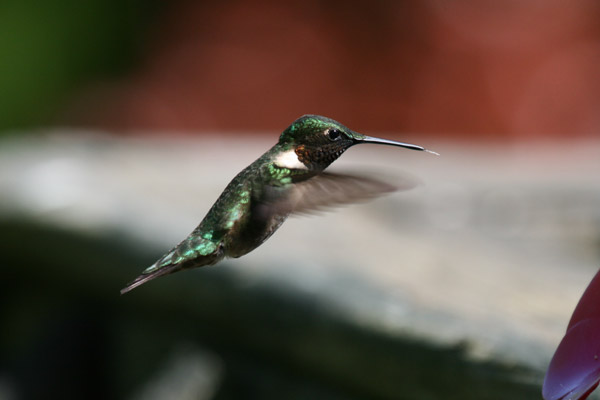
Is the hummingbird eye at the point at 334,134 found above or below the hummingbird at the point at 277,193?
above

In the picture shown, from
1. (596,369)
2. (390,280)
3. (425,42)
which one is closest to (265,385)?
(390,280)

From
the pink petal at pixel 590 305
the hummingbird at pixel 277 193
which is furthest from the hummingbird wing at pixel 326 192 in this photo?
the pink petal at pixel 590 305

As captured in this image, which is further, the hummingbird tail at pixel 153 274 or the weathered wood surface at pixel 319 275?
the weathered wood surface at pixel 319 275

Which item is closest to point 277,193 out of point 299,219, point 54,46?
point 299,219

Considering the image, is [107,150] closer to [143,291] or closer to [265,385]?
[143,291]

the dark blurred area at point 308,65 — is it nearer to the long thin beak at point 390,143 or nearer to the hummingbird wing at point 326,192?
the hummingbird wing at point 326,192

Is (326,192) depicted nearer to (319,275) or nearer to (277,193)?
(277,193)

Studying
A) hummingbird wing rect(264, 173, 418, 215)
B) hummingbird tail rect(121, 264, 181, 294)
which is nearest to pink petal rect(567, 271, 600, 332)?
hummingbird wing rect(264, 173, 418, 215)
